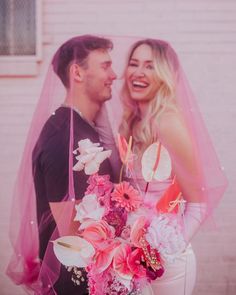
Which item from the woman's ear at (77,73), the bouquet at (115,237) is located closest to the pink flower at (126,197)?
the bouquet at (115,237)

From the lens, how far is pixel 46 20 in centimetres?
216

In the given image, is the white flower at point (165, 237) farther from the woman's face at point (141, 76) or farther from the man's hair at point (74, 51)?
the man's hair at point (74, 51)

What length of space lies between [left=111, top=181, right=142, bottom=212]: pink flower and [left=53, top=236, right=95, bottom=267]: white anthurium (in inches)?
8.6

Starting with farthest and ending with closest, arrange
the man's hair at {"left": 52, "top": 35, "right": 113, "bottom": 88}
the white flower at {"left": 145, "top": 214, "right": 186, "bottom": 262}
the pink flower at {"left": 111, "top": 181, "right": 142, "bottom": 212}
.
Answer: the man's hair at {"left": 52, "top": 35, "right": 113, "bottom": 88} < the pink flower at {"left": 111, "top": 181, "right": 142, "bottom": 212} < the white flower at {"left": 145, "top": 214, "right": 186, "bottom": 262}

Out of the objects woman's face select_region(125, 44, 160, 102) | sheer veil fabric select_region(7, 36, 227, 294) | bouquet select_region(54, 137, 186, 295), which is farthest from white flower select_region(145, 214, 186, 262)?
woman's face select_region(125, 44, 160, 102)

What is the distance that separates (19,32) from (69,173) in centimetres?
69

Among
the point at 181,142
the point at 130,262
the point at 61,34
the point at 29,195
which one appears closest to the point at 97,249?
the point at 130,262

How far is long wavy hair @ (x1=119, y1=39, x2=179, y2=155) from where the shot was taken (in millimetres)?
2043

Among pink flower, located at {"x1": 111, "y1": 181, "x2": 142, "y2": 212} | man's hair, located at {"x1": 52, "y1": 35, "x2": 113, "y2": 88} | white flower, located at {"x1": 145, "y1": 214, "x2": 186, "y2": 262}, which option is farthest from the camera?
man's hair, located at {"x1": 52, "y1": 35, "x2": 113, "y2": 88}

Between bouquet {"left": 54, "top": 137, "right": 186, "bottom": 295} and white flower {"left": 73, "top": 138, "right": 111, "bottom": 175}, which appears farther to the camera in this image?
white flower {"left": 73, "top": 138, "right": 111, "bottom": 175}

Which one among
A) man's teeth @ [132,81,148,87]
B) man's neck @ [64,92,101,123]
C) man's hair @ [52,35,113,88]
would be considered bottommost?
man's neck @ [64,92,101,123]

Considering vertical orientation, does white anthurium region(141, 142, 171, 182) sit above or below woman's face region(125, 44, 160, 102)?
below

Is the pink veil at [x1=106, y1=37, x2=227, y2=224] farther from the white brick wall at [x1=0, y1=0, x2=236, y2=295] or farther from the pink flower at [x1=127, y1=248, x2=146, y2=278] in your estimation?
the pink flower at [x1=127, y1=248, x2=146, y2=278]

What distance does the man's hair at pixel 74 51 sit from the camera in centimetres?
206
